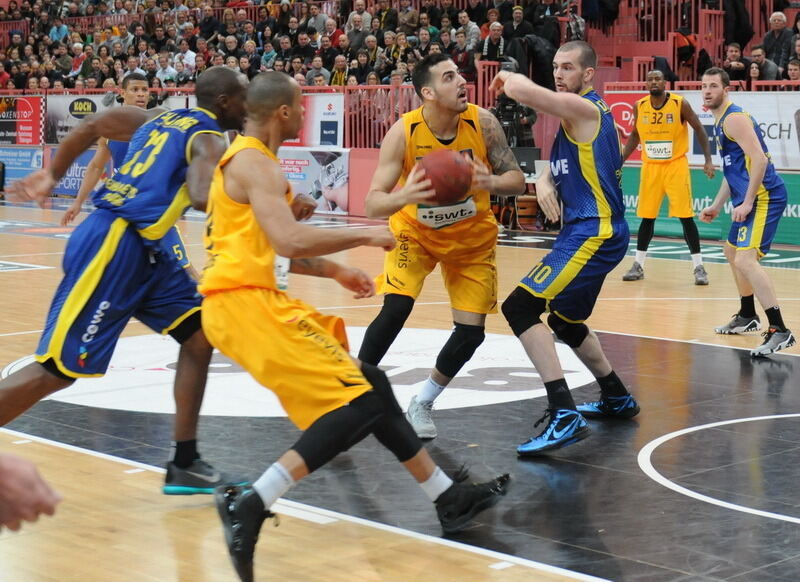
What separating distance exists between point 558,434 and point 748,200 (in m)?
3.84

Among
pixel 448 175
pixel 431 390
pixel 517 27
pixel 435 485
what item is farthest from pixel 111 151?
pixel 517 27

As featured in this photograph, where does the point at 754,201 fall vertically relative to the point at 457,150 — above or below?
below

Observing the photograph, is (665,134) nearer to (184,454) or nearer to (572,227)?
(572,227)

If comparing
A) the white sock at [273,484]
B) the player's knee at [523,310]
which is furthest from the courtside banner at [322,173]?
the white sock at [273,484]

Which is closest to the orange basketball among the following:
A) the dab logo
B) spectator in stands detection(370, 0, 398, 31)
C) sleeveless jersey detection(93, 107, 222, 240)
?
sleeveless jersey detection(93, 107, 222, 240)

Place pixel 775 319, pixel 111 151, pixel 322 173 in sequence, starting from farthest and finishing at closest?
pixel 322 173, pixel 111 151, pixel 775 319

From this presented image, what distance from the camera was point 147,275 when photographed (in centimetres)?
517

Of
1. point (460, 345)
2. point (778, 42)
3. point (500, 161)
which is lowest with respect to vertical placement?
point (460, 345)

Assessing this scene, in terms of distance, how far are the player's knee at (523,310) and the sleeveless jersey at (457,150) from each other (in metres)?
0.38

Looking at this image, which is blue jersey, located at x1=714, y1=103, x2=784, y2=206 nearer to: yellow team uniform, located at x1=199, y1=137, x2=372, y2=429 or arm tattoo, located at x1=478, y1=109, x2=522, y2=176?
arm tattoo, located at x1=478, y1=109, x2=522, y2=176

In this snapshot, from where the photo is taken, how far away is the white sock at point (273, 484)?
13.4 ft

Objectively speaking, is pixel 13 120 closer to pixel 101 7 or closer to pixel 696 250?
pixel 101 7

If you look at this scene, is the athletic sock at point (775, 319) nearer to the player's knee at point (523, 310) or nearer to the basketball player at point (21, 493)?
the player's knee at point (523, 310)

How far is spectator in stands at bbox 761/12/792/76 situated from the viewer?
17.3 meters
